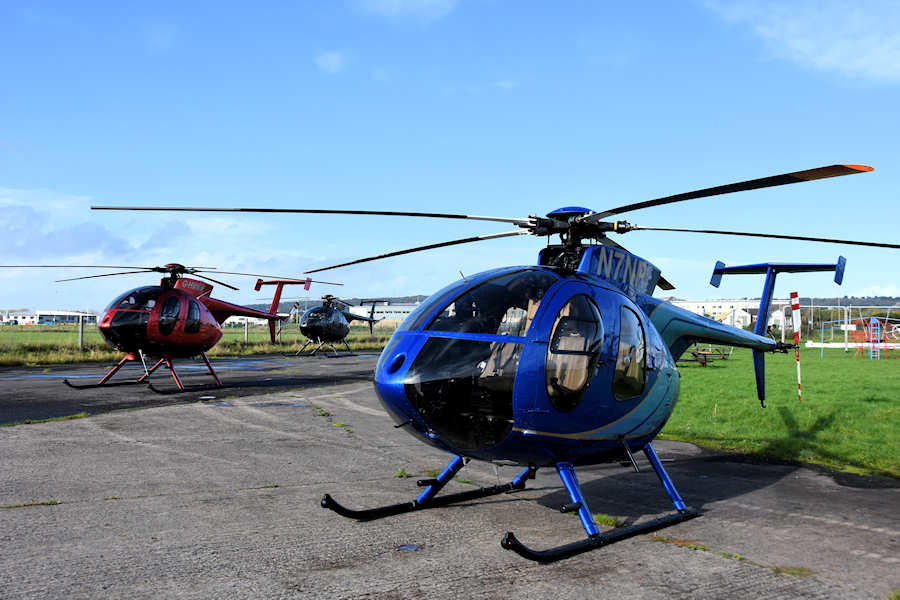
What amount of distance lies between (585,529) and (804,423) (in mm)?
8324

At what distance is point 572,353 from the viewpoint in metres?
5.34

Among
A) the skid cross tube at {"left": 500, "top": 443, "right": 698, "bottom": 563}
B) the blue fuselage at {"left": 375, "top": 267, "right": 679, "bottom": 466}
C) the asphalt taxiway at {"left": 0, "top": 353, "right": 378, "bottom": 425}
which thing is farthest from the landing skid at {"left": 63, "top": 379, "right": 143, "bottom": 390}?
the skid cross tube at {"left": 500, "top": 443, "right": 698, "bottom": 563}

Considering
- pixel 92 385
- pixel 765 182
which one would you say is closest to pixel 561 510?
pixel 765 182

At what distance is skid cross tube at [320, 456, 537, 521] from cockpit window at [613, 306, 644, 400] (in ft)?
5.50

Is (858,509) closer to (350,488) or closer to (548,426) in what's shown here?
(548,426)

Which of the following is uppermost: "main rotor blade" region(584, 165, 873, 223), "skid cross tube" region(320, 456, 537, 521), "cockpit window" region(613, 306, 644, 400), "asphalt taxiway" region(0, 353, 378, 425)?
"main rotor blade" region(584, 165, 873, 223)

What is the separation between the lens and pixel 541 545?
521 cm

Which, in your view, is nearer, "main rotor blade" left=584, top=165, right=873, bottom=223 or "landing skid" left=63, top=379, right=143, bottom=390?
"main rotor blade" left=584, top=165, right=873, bottom=223

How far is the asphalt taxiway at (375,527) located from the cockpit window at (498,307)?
1800mm

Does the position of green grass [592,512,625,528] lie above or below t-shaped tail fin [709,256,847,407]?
below

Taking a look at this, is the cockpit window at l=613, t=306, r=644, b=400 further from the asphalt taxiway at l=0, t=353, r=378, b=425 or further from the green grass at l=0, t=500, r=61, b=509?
the asphalt taxiway at l=0, t=353, r=378, b=425

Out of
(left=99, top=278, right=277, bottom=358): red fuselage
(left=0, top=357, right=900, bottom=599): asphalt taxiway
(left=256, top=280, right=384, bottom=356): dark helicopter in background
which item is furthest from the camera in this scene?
(left=256, top=280, right=384, bottom=356): dark helicopter in background

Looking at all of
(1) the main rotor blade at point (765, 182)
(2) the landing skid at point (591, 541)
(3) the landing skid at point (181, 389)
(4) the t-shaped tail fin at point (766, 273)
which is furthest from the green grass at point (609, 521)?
(3) the landing skid at point (181, 389)

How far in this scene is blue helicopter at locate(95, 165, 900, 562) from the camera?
5.06 m
